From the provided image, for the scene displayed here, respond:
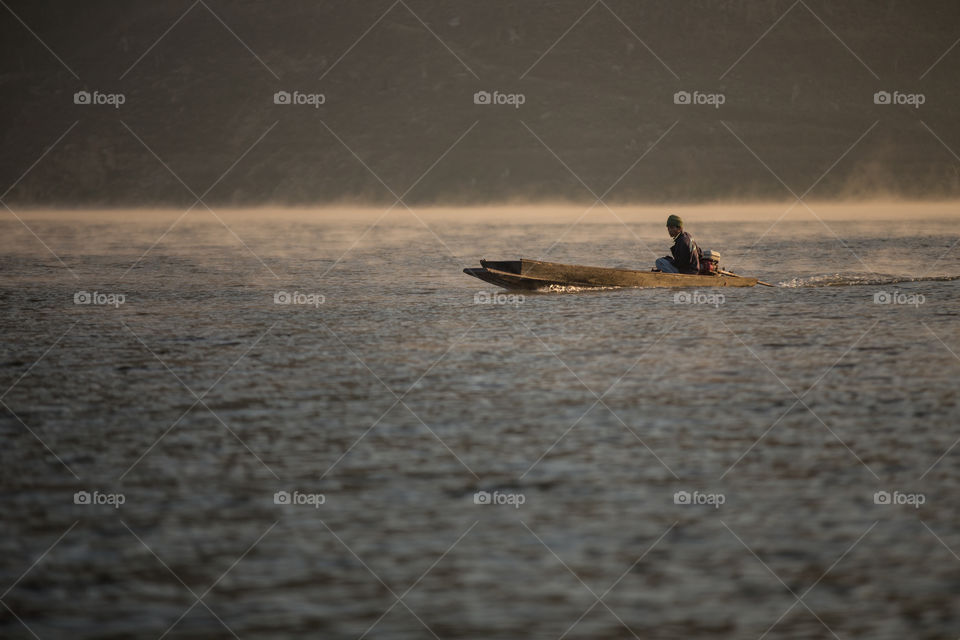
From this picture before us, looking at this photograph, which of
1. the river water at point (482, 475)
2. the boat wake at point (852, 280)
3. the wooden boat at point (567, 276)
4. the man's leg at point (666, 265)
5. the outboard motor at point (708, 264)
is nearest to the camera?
the river water at point (482, 475)

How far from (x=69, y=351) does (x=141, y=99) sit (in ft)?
609

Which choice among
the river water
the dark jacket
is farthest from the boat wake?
the river water

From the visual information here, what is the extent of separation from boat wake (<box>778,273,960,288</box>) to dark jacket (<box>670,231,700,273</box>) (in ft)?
12.8

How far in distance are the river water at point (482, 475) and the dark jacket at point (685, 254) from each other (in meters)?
3.53

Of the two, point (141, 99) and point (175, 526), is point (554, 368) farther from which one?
point (141, 99)

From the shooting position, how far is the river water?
8.66 m

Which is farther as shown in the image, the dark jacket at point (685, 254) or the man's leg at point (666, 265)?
the man's leg at point (666, 265)

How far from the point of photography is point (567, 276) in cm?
2891

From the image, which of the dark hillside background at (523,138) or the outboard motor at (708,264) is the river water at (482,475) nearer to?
the outboard motor at (708,264)

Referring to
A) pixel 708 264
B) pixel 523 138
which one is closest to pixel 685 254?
pixel 708 264

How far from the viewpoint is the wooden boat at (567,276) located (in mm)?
28172

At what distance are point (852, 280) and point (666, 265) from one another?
7.12 m

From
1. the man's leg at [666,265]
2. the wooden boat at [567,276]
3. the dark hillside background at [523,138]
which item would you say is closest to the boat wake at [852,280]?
the wooden boat at [567,276]

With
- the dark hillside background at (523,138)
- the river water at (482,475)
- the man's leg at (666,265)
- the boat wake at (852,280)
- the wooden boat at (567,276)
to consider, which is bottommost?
the river water at (482,475)
